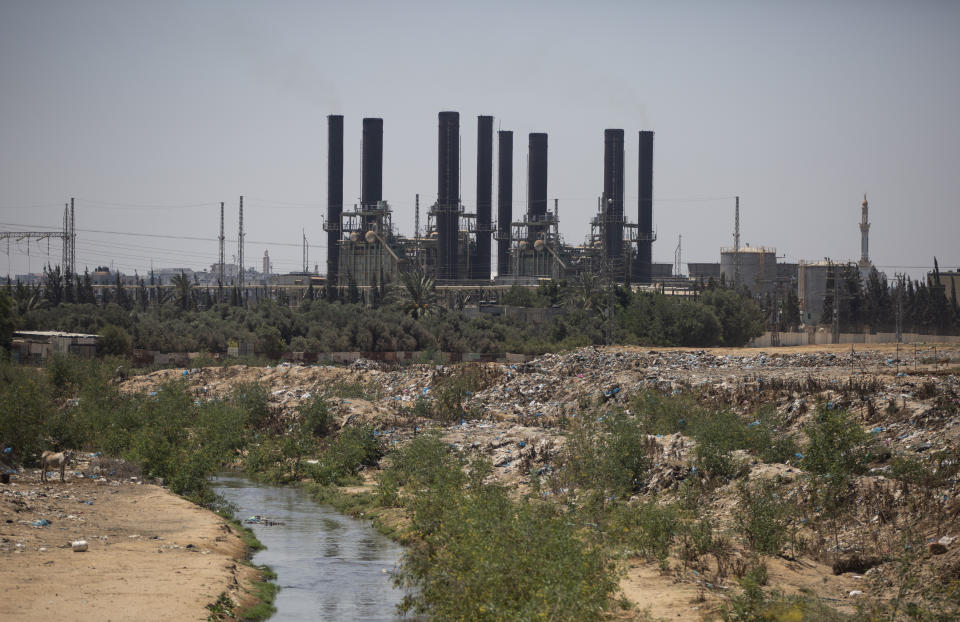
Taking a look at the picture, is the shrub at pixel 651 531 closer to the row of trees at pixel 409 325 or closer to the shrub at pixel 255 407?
the shrub at pixel 255 407

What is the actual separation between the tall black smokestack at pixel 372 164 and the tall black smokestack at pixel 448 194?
16.7ft

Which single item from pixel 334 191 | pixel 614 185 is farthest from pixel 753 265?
pixel 334 191

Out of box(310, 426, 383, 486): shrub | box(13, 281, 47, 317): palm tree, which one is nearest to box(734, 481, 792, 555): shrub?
box(310, 426, 383, 486): shrub

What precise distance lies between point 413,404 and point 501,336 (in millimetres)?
25637

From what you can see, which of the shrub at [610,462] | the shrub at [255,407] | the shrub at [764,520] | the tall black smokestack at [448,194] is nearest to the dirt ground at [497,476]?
the shrub at [764,520]

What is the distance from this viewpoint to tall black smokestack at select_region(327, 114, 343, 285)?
7569cm

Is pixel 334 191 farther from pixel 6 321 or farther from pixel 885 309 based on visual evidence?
pixel 885 309

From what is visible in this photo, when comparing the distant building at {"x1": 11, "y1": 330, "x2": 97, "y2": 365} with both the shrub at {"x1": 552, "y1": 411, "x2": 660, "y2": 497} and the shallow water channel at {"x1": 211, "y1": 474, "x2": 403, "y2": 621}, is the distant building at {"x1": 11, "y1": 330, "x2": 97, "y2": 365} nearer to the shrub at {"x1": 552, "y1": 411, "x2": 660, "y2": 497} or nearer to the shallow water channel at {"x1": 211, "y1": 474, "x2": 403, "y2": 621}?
the shallow water channel at {"x1": 211, "y1": 474, "x2": 403, "y2": 621}

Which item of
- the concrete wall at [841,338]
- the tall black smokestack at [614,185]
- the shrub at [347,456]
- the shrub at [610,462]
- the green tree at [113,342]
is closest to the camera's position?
the shrub at [610,462]

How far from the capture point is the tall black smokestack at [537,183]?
267ft

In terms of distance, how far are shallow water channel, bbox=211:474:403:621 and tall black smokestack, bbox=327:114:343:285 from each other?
58.4 metres

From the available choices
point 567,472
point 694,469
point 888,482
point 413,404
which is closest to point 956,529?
point 888,482

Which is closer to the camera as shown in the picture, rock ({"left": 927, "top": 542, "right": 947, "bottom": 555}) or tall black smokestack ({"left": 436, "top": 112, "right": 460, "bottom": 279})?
rock ({"left": 927, "top": 542, "right": 947, "bottom": 555})

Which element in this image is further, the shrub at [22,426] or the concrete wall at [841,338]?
the concrete wall at [841,338]
